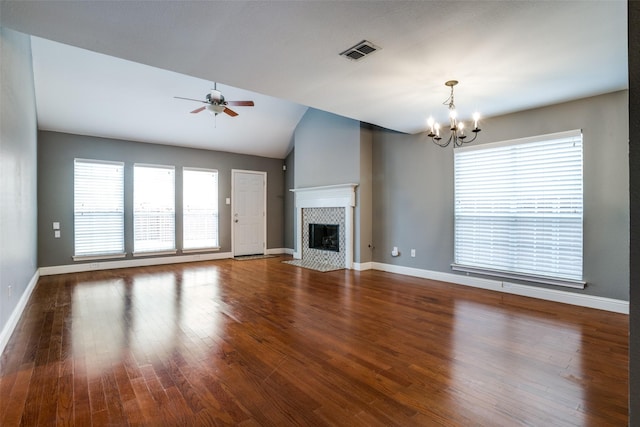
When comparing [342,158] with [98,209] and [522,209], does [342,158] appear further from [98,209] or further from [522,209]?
[98,209]

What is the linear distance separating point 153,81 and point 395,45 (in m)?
4.12

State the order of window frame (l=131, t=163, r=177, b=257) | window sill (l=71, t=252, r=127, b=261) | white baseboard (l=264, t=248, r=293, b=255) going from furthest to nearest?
white baseboard (l=264, t=248, r=293, b=255) → window frame (l=131, t=163, r=177, b=257) → window sill (l=71, t=252, r=127, b=261)

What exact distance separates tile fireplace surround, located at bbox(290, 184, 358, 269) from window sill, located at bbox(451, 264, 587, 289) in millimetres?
2034

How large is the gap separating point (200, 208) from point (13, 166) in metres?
4.34

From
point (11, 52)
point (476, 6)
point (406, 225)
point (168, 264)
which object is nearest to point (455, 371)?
point (476, 6)

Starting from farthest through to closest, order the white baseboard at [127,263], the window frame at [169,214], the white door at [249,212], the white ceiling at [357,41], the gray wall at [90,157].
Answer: the white door at [249,212]
the window frame at [169,214]
the white baseboard at [127,263]
the gray wall at [90,157]
the white ceiling at [357,41]

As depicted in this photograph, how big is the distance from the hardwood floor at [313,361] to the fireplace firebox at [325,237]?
92.1 inches

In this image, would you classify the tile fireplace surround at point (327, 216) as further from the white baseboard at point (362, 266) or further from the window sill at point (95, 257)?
the window sill at point (95, 257)

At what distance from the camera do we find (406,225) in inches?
219

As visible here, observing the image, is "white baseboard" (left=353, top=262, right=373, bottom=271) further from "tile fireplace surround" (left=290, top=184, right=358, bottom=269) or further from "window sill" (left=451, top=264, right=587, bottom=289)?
"window sill" (left=451, top=264, right=587, bottom=289)

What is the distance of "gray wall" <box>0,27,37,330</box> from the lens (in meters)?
2.62

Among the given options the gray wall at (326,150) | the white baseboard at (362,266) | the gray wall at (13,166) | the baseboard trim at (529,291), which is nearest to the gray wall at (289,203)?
the gray wall at (326,150)

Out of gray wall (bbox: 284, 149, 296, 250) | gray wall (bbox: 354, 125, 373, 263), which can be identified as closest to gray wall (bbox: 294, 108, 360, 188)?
gray wall (bbox: 354, 125, 373, 263)

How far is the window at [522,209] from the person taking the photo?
12.6 ft
